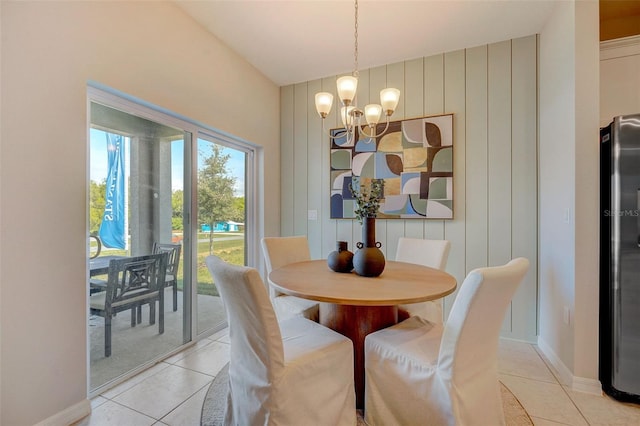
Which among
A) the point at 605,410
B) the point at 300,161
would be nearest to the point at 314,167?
the point at 300,161

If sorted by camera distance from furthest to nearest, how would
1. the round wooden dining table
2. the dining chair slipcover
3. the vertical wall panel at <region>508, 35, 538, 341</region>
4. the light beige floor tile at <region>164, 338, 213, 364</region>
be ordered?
the vertical wall panel at <region>508, 35, 538, 341</region>
the light beige floor tile at <region>164, 338, 213, 364</region>
the dining chair slipcover
the round wooden dining table

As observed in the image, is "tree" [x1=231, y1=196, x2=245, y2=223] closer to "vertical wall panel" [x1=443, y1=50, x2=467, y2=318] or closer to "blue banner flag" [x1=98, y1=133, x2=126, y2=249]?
"blue banner flag" [x1=98, y1=133, x2=126, y2=249]

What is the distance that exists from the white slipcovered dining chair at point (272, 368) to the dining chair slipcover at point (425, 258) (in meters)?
0.75

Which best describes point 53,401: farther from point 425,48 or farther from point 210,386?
point 425,48

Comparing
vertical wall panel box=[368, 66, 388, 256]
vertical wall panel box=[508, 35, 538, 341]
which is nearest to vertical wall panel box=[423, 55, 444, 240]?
vertical wall panel box=[368, 66, 388, 256]

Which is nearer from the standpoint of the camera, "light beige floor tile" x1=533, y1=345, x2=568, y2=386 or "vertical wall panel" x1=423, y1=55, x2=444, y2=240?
"light beige floor tile" x1=533, y1=345, x2=568, y2=386

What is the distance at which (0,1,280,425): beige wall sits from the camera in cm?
139

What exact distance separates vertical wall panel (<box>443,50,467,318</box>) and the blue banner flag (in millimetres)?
2811

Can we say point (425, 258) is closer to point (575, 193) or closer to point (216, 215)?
point (575, 193)

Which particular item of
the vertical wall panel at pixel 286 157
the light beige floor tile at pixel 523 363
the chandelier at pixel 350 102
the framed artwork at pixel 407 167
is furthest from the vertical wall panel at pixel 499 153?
the vertical wall panel at pixel 286 157

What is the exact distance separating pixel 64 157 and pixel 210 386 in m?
1.64

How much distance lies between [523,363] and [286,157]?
10.1 ft

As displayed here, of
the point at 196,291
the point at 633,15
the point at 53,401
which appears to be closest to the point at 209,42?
the point at 196,291

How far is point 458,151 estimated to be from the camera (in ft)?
9.31
